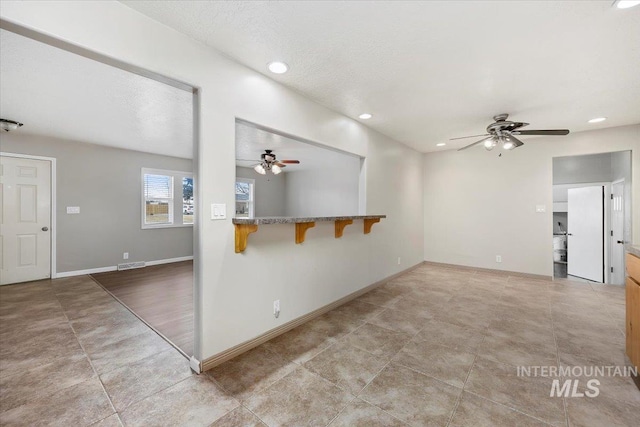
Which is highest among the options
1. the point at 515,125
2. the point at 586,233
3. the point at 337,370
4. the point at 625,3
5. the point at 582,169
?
the point at 625,3

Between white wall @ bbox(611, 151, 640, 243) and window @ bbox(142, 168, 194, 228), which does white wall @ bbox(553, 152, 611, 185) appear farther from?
window @ bbox(142, 168, 194, 228)

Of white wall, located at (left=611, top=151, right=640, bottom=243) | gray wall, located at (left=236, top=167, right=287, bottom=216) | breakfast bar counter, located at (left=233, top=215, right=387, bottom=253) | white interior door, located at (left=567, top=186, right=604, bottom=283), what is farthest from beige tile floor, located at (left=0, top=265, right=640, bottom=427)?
gray wall, located at (left=236, top=167, right=287, bottom=216)

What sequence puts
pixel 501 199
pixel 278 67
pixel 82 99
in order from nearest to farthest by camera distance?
pixel 278 67, pixel 82 99, pixel 501 199

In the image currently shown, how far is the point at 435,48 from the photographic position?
6.89 ft

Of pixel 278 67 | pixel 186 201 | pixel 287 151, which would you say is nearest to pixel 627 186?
pixel 278 67

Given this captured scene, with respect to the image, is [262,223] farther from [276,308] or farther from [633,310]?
[633,310]

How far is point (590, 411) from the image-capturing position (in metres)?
1.65

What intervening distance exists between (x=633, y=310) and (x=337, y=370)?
2.32m

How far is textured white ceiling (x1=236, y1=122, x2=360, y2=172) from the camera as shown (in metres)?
4.42

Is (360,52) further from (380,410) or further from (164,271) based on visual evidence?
(164,271)

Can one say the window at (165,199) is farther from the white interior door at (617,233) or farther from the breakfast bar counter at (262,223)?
the white interior door at (617,233)

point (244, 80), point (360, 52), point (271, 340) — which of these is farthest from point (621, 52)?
point (271, 340)

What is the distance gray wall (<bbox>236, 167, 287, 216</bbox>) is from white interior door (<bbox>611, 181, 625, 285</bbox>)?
766cm

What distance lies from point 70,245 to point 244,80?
522 centimetres
